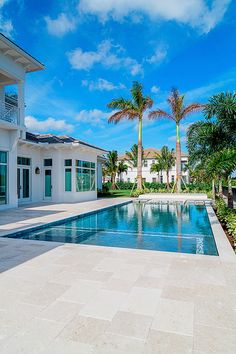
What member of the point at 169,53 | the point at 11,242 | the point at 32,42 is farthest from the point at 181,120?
the point at 11,242

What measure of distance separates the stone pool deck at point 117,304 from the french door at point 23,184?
12.4 meters

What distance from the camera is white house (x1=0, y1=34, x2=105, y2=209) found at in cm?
1465

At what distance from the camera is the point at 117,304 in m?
3.42

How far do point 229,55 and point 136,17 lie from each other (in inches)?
286

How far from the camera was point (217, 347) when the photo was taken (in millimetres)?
2543

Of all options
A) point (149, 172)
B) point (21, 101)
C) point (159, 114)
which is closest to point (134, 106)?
point (159, 114)

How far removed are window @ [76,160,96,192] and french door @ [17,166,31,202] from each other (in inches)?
143

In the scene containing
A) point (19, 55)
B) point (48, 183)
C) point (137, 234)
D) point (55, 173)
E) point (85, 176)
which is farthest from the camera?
point (85, 176)

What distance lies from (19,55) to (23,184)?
8306 mm

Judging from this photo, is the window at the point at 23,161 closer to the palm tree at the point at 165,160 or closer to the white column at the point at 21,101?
the white column at the point at 21,101

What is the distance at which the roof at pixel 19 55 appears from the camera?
13.3 metres

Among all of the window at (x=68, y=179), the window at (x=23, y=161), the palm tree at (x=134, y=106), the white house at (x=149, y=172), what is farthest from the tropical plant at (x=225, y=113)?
the white house at (x=149, y=172)

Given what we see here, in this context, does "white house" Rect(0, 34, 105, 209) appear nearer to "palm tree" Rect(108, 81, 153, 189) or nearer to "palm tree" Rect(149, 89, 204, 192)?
"palm tree" Rect(108, 81, 153, 189)

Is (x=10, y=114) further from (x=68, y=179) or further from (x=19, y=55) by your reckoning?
(x=68, y=179)
